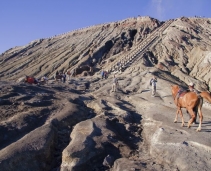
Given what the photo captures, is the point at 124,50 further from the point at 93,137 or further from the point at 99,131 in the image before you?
the point at 93,137

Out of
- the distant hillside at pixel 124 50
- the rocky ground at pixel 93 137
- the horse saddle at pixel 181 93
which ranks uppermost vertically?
the distant hillside at pixel 124 50

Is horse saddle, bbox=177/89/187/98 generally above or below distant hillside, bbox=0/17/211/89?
below

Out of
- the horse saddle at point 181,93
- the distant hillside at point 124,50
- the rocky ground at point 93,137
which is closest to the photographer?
the rocky ground at point 93,137

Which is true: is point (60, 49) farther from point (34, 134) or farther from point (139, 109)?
point (34, 134)

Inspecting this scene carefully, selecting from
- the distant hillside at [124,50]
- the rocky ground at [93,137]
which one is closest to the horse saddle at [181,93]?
the rocky ground at [93,137]

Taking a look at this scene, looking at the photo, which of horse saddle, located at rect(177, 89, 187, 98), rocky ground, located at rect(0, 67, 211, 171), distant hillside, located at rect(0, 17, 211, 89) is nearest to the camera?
rocky ground, located at rect(0, 67, 211, 171)

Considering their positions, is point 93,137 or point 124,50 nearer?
point 93,137

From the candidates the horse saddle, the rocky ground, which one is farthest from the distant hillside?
the horse saddle

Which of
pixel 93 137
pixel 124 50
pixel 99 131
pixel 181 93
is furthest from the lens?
pixel 124 50

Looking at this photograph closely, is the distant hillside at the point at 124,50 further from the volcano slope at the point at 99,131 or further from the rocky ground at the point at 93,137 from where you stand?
the rocky ground at the point at 93,137

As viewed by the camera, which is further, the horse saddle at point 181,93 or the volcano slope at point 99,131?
the horse saddle at point 181,93

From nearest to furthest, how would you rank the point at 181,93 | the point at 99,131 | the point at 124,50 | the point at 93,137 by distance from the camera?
the point at 93,137, the point at 99,131, the point at 181,93, the point at 124,50

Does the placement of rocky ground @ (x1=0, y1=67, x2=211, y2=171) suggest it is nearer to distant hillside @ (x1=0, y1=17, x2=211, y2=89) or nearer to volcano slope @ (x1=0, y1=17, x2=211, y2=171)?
volcano slope @ (x1=0, y1=17, x2=211, y2=171)

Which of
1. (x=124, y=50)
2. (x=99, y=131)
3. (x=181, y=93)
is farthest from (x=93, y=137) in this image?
(x=124, y=50)
